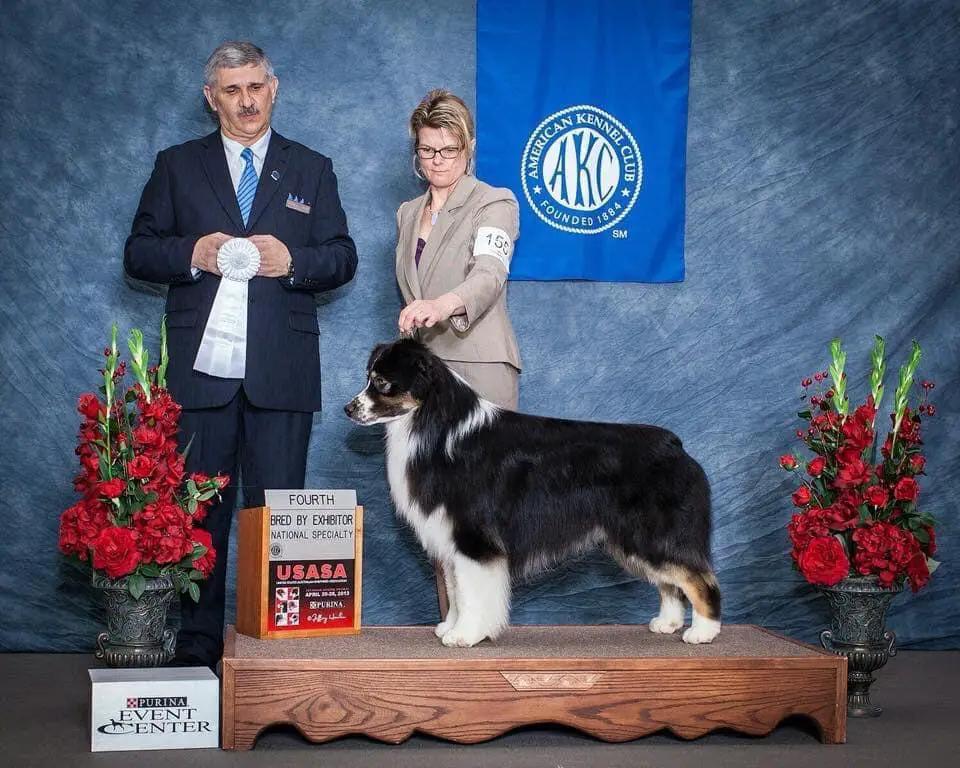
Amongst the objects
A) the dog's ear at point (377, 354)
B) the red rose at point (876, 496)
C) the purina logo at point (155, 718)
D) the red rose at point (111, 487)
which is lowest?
the purina logo at point (155, 718)

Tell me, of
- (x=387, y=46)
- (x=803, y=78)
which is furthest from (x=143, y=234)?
(x=803, y=78)

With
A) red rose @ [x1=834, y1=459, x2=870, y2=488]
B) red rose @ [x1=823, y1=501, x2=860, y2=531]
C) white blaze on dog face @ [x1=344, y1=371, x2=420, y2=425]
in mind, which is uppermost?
white blaze on dog face @ [x1=344, y1=371, x2=420, y2=425]

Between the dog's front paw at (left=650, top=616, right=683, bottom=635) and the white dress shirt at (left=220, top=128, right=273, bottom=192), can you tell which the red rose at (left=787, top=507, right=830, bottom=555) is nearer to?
the dog's front paw at (left=650, top=616, right=683, bottom=635)

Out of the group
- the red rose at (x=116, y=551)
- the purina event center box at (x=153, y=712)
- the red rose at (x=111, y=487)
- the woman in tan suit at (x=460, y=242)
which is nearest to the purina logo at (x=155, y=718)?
the purina event center box at (x=153, y=712)

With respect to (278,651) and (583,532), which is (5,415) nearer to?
(278,651)

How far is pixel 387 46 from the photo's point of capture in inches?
177

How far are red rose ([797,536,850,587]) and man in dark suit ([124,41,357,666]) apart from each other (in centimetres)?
177

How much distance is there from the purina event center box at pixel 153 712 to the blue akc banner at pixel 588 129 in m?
2.25

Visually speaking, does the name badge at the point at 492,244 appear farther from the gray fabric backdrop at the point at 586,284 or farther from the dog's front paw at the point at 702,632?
the dog's front paw at the point at 702,632

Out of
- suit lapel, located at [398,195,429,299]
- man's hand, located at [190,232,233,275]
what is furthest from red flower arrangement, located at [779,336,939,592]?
man's hand, located at [190,232,233,275]

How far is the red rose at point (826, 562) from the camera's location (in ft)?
11.7

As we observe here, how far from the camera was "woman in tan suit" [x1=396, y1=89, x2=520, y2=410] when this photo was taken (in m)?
3.68

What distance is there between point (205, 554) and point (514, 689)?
1.14 meters

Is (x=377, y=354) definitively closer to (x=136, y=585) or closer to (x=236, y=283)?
(x=236, y=283)
